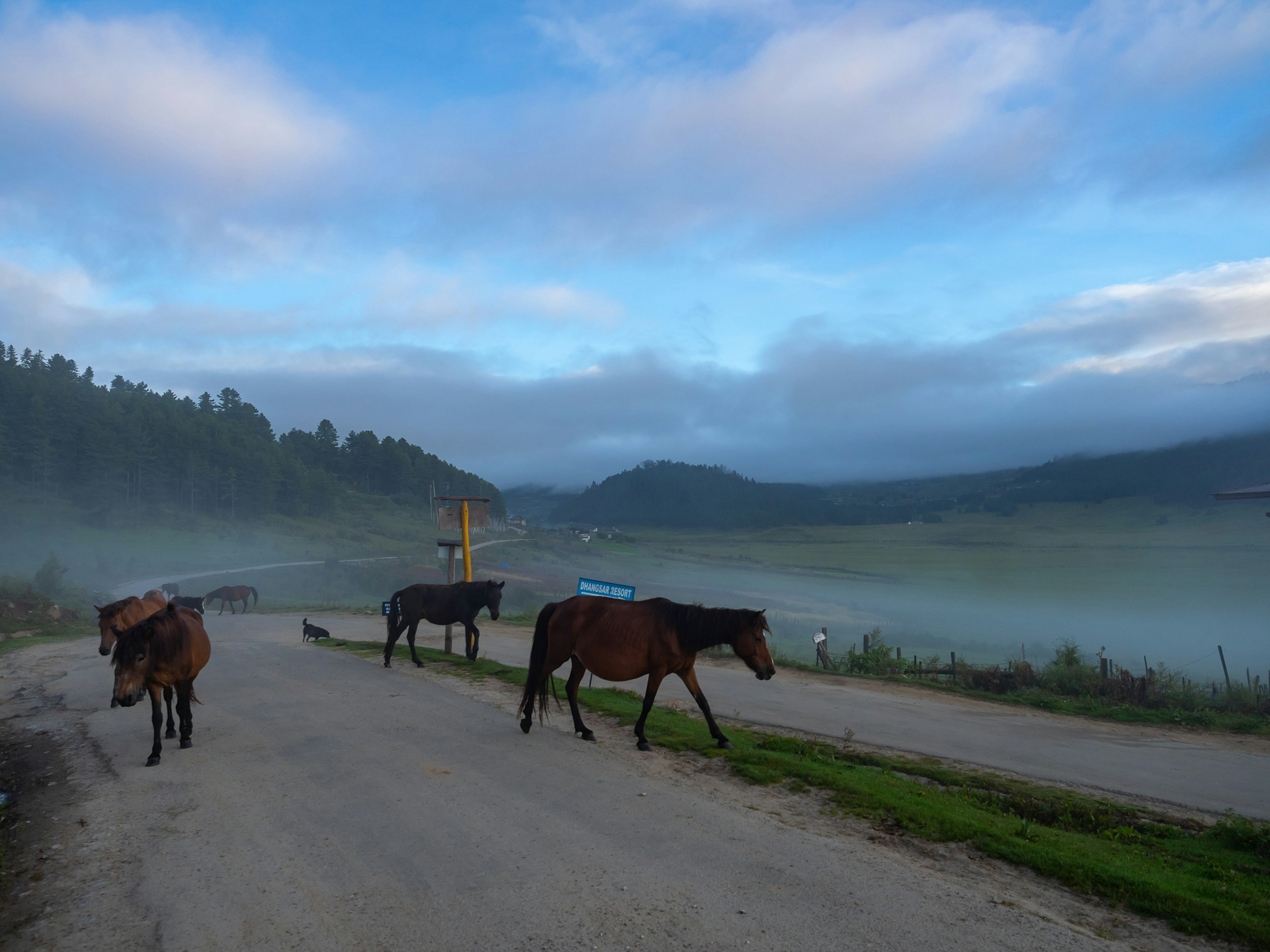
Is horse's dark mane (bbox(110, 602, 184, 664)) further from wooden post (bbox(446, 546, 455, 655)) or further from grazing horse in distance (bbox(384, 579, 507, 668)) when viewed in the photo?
wooden post (bbox(446, 546, 455, 655))

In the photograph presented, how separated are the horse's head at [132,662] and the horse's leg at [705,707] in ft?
21.1

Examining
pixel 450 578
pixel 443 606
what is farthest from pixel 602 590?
pixel 450 578

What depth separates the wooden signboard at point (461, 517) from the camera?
688 inches

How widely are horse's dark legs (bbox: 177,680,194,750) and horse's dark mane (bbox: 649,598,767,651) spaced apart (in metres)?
6.02

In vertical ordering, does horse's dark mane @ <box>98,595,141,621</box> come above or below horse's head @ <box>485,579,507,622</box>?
above

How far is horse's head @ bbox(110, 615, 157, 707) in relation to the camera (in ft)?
25.1

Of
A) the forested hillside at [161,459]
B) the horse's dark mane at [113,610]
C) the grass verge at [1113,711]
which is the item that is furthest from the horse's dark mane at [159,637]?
the forested hillside at [161,459]

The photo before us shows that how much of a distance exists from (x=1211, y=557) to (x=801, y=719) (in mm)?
121897

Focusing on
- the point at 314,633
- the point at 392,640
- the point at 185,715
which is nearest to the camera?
the point at 185,715

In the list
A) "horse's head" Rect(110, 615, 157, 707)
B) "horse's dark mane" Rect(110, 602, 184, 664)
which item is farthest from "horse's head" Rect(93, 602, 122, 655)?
"horse's head" Rect(110, 615, 157, 707)

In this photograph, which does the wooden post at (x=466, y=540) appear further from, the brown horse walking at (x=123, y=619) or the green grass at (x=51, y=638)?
the green grass at (x=51, y=638)

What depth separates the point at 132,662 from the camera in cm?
778

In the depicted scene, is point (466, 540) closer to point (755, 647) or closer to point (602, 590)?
A: point (602, 590)

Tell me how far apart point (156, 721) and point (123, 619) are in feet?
10.00
